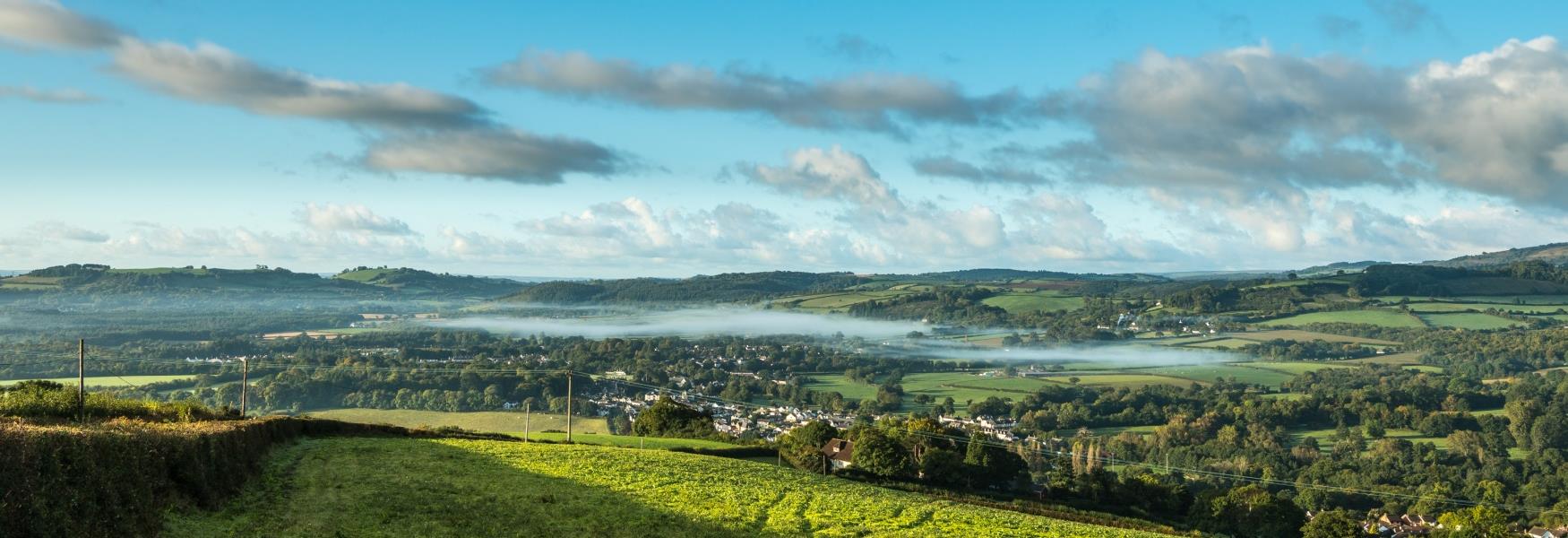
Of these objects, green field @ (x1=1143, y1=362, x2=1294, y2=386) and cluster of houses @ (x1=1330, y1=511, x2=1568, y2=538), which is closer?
cluster of houses @ (x1=1330, y1=511, x2=1568, y2=538)

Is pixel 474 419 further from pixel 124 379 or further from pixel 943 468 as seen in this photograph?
pixel 943 468

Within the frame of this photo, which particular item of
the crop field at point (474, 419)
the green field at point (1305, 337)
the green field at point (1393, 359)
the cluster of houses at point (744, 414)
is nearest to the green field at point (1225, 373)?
the green field at point (1393, 359)

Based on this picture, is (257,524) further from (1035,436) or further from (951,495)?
(1035,436)

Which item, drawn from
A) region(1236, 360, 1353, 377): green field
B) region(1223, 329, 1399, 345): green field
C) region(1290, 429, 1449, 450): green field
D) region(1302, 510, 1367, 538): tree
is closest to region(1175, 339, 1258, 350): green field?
region(1223, 329, 1399, 345): green field

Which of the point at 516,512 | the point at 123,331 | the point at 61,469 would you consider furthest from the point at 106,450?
the point at 123,331

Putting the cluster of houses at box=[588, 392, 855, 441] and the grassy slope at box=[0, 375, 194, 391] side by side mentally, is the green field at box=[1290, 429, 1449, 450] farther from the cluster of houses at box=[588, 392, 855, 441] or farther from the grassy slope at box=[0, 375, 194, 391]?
the grassy slope at box=[0, 375, 194, 391]

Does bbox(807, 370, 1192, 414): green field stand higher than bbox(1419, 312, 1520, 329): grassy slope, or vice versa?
bbox(1419, 312, 1520, 329): grassy slope
